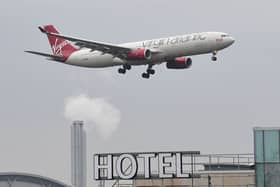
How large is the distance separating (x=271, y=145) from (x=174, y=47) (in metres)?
52.4

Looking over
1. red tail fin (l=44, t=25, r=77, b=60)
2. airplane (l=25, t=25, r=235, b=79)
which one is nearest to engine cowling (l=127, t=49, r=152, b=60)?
airplane (l=25, t=25, r=235, b=79)

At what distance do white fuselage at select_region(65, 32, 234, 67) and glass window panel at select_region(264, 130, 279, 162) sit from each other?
49.5 m

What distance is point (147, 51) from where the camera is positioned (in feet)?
456

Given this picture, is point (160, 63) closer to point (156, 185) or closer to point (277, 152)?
point (156, 185)

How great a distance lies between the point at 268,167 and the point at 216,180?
428 inches

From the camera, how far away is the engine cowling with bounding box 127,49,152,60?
138 metres

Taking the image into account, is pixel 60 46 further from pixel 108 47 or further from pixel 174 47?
pixel 174 47

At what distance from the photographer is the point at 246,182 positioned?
93.6 meters

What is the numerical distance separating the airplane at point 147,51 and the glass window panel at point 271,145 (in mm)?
43574

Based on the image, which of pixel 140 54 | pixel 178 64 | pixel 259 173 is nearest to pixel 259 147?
pixel 259 173

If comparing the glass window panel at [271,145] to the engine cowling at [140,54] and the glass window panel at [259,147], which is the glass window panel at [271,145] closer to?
the glass window panel at [259,147]

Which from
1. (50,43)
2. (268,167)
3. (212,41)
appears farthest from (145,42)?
(268,167)

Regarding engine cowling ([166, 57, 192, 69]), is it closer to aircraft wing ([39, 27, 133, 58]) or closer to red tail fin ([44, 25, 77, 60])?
aircraft wing ([39, 27, 133, 58])

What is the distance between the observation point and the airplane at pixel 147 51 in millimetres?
134250
